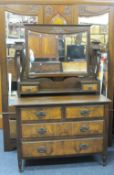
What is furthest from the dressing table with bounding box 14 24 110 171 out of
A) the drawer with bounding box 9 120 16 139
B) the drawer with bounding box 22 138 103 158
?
the drawer with bounding box 9 120 16 139

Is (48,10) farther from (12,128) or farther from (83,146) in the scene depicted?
(83,146)

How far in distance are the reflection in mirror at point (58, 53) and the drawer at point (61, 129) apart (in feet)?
2.07

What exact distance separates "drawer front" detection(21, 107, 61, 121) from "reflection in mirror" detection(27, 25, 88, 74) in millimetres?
507

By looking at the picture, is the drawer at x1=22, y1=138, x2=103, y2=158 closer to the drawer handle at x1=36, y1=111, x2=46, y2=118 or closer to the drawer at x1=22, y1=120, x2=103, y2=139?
the drawer at x1=22, y1=120, x2=103, y2=139

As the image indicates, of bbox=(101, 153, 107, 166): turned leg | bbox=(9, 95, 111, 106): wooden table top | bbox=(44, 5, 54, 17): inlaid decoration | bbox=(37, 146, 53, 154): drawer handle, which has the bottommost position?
bbox=(101, 153, 107, 166): turned leg

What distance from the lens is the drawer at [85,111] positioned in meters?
2.67

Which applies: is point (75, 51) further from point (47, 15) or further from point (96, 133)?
point (96, 133)

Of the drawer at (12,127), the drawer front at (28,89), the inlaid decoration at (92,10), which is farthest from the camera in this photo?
the drawer at (12,127)

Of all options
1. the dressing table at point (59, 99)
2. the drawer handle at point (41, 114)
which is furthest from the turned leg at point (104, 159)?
the drawer handle at point (41, 114)

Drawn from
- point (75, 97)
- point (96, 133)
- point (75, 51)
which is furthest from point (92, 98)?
point (75, 51)

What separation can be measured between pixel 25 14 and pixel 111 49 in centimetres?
112

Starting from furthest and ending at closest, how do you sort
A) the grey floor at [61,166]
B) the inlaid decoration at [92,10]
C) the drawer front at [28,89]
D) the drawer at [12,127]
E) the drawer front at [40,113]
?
the drawer at [12,127]
the inlaid decoration at [92,10]
the drawer front at [28,89]
the grey floor at [61,166]
the drawer front at [40,113]

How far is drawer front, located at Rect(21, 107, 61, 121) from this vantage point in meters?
2.62

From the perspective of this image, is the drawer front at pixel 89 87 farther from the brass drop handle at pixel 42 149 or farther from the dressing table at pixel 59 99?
the brass drop handle at pixel 42 149
